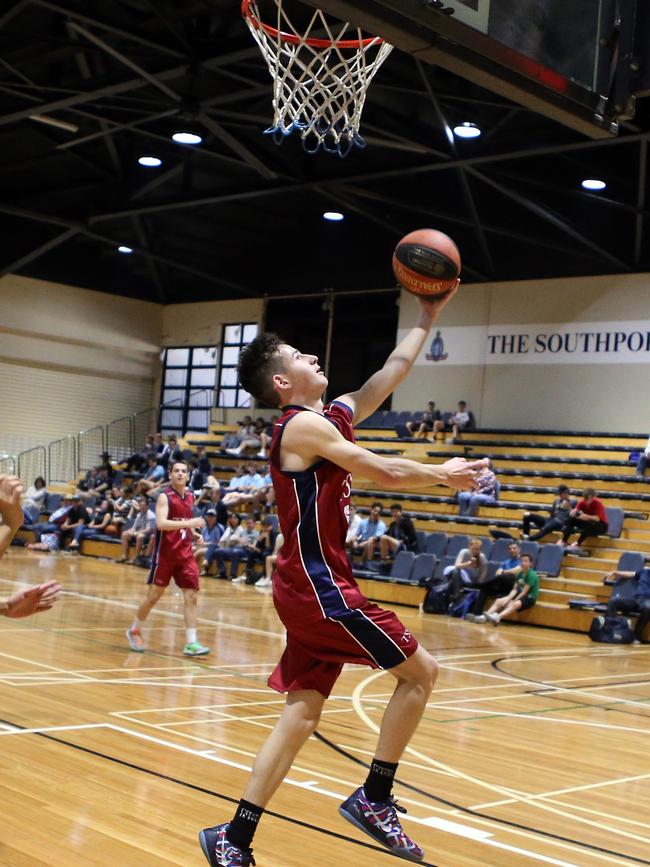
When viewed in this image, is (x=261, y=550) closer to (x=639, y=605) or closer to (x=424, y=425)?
(x=424, y=425)

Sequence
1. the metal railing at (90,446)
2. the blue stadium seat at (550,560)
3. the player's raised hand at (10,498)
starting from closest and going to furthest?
the player's raised hand at (10,498) < the blue stadium seat at (550,560) < the metal railing at (90,446)

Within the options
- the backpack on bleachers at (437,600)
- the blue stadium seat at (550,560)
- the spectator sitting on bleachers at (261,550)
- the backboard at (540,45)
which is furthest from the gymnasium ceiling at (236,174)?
the backboard at (540,45)

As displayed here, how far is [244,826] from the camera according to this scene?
3.31 meters

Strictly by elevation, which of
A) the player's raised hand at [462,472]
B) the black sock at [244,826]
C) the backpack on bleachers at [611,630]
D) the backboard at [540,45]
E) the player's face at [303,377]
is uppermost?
the backboard at [540,45]

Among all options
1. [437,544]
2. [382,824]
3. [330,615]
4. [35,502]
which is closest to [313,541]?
[330,615]

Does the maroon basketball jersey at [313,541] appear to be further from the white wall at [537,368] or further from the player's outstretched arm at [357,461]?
the white wall at [537,368]

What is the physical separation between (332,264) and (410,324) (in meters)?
3.11

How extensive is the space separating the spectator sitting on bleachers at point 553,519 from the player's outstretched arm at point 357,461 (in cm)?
1281

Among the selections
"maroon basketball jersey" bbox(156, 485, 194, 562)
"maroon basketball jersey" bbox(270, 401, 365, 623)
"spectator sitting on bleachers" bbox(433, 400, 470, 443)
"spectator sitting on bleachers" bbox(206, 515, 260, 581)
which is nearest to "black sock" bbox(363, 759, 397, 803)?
"maroon basketball jersey" bbox(270, 401, 365, 623)

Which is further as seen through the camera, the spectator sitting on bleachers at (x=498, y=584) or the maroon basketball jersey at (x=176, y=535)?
the spectator sitting on bleachers at (x=498, y=584)

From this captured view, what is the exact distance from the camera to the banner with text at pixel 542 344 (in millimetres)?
20906

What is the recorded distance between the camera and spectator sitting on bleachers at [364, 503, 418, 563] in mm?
16531

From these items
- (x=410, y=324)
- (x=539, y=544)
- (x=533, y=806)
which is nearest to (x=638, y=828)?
(x=533, y=806)

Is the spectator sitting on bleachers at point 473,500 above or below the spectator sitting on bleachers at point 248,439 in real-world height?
below
